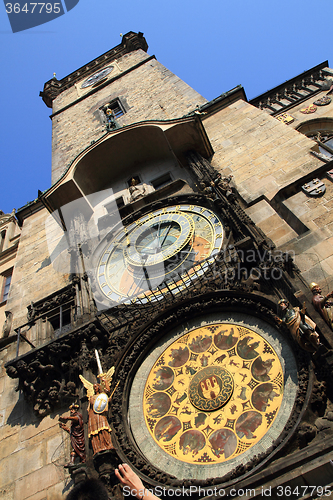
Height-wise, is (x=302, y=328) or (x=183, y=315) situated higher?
(x=183, y=315)

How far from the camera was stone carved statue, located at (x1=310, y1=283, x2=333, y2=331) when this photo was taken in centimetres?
556

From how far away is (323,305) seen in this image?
5684mm

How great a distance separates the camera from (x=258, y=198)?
29.1 ft

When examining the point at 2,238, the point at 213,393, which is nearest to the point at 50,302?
A: the point at 213,393

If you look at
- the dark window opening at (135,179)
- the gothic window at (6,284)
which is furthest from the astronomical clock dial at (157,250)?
the gothic window at (6,284)

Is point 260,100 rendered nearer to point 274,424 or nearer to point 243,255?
point 243,255

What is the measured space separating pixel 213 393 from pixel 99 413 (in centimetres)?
170

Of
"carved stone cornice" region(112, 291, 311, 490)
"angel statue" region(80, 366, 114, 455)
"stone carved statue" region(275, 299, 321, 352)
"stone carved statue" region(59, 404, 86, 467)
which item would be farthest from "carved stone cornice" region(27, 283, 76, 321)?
"stone carved statue" region(275, 299, 321, 352)

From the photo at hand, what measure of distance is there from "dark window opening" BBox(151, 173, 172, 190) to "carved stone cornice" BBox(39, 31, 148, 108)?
13.5 meters

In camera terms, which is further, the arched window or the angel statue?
the arched window

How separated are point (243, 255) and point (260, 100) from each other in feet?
40.4

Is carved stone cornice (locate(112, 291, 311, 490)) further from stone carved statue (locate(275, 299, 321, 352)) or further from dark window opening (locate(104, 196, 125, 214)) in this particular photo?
dark window opening (locate(104, 196, 125, 214))

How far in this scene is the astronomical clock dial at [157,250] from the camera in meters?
8.71

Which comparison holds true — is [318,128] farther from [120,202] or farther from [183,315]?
[183,315]
